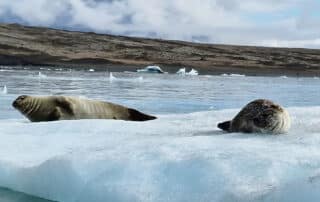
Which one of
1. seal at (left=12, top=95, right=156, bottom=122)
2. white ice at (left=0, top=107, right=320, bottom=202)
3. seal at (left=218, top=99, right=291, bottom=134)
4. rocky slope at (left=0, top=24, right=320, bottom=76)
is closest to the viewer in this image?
white ice at (left=0, top=107, right=320, bottom=202)

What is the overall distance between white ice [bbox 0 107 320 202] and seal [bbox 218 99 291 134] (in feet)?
0.42

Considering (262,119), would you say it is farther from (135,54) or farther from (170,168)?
(135,54)

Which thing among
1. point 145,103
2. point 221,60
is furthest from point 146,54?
point 145,103

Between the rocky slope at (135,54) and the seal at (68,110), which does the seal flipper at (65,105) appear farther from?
the rocky slope at (135,54)

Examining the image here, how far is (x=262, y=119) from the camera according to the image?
168 inches

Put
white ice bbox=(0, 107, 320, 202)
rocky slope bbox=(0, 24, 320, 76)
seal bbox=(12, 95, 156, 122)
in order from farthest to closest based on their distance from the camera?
rocky slope bbox=(0, 24, 320, 76)
seal bbox=(12, 95, 156, 122)
white ice bbox=(0, 107, 320, 202)

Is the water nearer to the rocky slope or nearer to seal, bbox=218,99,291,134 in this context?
seal, bbox=218,99,291,134

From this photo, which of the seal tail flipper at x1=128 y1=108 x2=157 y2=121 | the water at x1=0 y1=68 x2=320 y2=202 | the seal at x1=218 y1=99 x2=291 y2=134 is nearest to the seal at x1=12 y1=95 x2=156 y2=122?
the seal tail flipper at x1=128 y1=108 x2=157 y2=121

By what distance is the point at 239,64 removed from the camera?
62.2 meters

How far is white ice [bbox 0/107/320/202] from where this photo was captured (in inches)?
114

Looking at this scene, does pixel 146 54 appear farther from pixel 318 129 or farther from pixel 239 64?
pixel 318 129

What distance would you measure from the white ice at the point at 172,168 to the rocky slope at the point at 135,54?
1867 inches

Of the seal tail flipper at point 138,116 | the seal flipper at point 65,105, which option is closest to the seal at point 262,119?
the seal tail flipper at point 138,116

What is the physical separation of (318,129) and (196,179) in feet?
5.13
